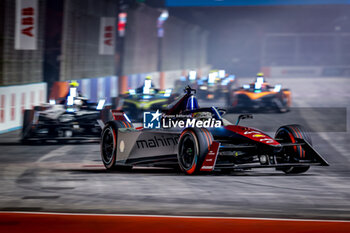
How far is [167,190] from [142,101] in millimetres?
12616

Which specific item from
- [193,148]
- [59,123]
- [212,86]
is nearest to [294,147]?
[193,148]

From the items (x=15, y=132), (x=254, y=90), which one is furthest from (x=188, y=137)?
(x=254, y=90)

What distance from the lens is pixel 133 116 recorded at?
2219cm

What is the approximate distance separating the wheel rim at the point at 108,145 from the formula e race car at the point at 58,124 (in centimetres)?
460

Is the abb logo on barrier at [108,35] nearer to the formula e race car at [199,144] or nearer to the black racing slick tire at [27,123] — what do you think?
the black racing slick tire at [27,123]

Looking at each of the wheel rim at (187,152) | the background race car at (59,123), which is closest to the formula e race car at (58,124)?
the background race car at (59,123)

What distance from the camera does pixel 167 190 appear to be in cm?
980

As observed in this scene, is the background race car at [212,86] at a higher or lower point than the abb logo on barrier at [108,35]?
lower

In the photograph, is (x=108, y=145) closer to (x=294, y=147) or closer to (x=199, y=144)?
(x=199, y=144)

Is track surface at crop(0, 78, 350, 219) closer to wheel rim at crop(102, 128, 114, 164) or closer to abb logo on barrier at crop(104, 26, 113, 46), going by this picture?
wheel rim at crop(102, 128, 114, 164)

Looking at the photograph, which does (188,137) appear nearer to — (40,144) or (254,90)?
(40,144)

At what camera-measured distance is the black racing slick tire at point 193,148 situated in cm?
1042

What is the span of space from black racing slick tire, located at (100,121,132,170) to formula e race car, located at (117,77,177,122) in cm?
907

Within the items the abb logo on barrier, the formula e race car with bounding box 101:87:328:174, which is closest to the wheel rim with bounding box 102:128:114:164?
the formula e race car with bounding box 101:87:328:174
